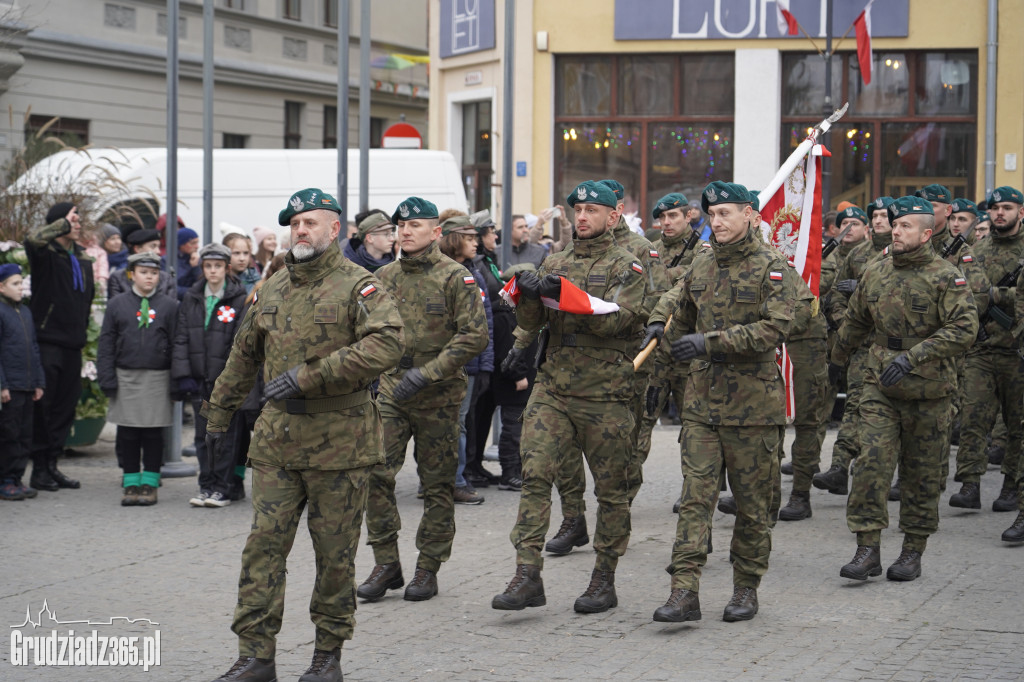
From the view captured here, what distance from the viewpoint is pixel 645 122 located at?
78.0ft

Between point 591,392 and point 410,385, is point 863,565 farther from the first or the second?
point 410,385

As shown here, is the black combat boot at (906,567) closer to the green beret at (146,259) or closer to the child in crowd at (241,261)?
the child in crowd at (241,261)

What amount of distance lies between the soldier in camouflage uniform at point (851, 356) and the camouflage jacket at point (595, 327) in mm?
3262

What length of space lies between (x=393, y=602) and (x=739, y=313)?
96.2 inches

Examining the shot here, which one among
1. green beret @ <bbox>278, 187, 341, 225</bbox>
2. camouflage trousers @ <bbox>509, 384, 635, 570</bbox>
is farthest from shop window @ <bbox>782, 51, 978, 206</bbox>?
green beret @ <bbox>278, 187, 341, 225</bbox>

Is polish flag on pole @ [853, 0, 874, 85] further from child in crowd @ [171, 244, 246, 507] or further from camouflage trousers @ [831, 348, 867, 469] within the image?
child in crowd @ [171, 244, 246, 507]

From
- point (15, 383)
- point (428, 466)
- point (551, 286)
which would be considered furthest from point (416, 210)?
point (15, 383)

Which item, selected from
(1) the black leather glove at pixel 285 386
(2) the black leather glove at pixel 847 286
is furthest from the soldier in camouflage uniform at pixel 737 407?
(2) the black leather glove at pixel 847 286

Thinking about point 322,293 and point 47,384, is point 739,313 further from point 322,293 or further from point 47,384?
point 47,384

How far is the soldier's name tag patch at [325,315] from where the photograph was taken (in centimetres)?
599

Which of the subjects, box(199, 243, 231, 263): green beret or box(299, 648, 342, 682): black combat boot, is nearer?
box(299, 648, 342, 682): black combat boot

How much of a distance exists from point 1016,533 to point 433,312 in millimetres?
4178

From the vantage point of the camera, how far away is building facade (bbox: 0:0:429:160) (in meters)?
25.4

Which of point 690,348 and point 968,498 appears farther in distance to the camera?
point 968,498
